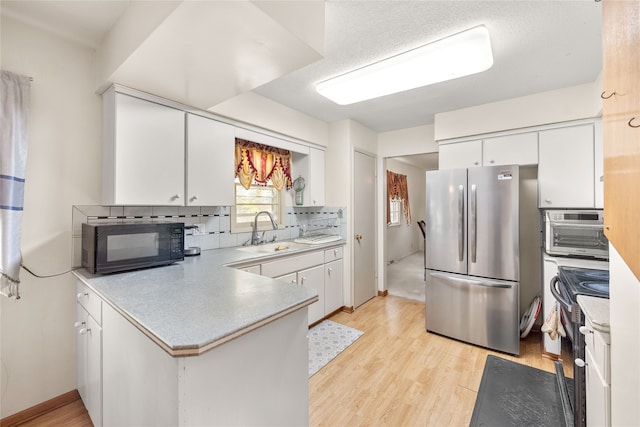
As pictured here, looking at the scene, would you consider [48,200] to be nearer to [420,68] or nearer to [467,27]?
[420,68]

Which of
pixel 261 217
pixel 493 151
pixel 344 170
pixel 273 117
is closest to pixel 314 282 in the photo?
pixel 261 217

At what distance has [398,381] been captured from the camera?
206cm

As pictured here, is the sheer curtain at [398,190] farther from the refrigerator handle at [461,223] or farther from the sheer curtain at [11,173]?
the sheer curtain at [11,173]

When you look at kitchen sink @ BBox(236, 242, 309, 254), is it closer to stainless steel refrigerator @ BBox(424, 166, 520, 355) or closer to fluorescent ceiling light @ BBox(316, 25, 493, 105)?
stainless steel refrigerator @ BBox(424, 166, 520, 355)

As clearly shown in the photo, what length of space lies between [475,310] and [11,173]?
141 inches

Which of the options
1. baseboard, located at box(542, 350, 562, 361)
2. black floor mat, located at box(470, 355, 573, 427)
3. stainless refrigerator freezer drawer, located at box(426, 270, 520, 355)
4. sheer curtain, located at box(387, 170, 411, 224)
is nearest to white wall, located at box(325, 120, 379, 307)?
stainless refrigerator freezer drawer, located at box(426, 270, 520, 355)

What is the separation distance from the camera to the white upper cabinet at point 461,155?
2.92 meters

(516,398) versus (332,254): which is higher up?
(332,254)

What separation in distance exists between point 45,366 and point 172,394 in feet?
5.24

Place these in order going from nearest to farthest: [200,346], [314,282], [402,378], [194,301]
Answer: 1. [200,346]
2. [194,301]
3. [402,378]
4. [314,282]

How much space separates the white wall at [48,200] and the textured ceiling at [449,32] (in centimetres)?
20

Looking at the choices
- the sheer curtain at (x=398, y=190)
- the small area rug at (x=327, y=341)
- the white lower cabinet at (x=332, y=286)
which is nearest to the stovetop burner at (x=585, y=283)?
the small area rug at (x=327, y=341)

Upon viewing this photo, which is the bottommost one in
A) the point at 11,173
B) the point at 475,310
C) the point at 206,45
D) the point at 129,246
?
the point at 475,310

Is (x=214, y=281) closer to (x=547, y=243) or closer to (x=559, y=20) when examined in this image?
(x=559, y=20)
